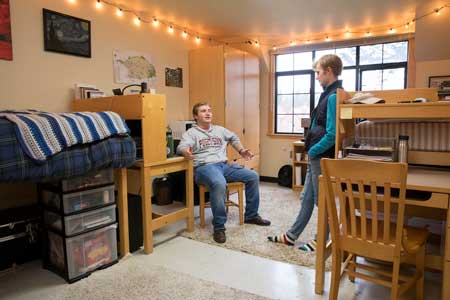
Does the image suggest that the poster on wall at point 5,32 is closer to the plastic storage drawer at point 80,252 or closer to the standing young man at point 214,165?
the plastic storage drawer at point 80,252

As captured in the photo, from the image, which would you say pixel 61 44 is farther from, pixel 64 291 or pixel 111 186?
pixel 64 291

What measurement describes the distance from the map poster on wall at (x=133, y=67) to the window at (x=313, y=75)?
2214mm

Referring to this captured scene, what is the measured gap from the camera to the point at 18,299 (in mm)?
1887

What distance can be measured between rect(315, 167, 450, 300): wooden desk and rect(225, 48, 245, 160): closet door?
234 centimetres

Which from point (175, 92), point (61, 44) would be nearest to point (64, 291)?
point (61, 44)

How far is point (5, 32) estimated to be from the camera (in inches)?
96.3

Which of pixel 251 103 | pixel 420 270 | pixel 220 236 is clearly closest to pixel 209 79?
pixel 251 103

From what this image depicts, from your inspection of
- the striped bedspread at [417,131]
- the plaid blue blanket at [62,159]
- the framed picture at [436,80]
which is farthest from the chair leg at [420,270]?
the framed picture at [436,80]

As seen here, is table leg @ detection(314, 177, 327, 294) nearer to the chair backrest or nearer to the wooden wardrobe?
the chair backrest

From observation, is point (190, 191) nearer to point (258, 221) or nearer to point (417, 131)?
point (258, 221)

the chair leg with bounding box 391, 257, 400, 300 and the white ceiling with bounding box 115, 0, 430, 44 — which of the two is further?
the white ceiling with bounding box 115, 0, 430, 44

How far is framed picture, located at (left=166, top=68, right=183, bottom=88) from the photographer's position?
3961 mm

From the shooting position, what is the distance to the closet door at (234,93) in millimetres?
4098

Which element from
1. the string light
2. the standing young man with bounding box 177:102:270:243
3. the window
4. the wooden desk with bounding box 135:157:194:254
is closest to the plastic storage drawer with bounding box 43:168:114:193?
the wooden desk with bounding box 135:157:194:254
